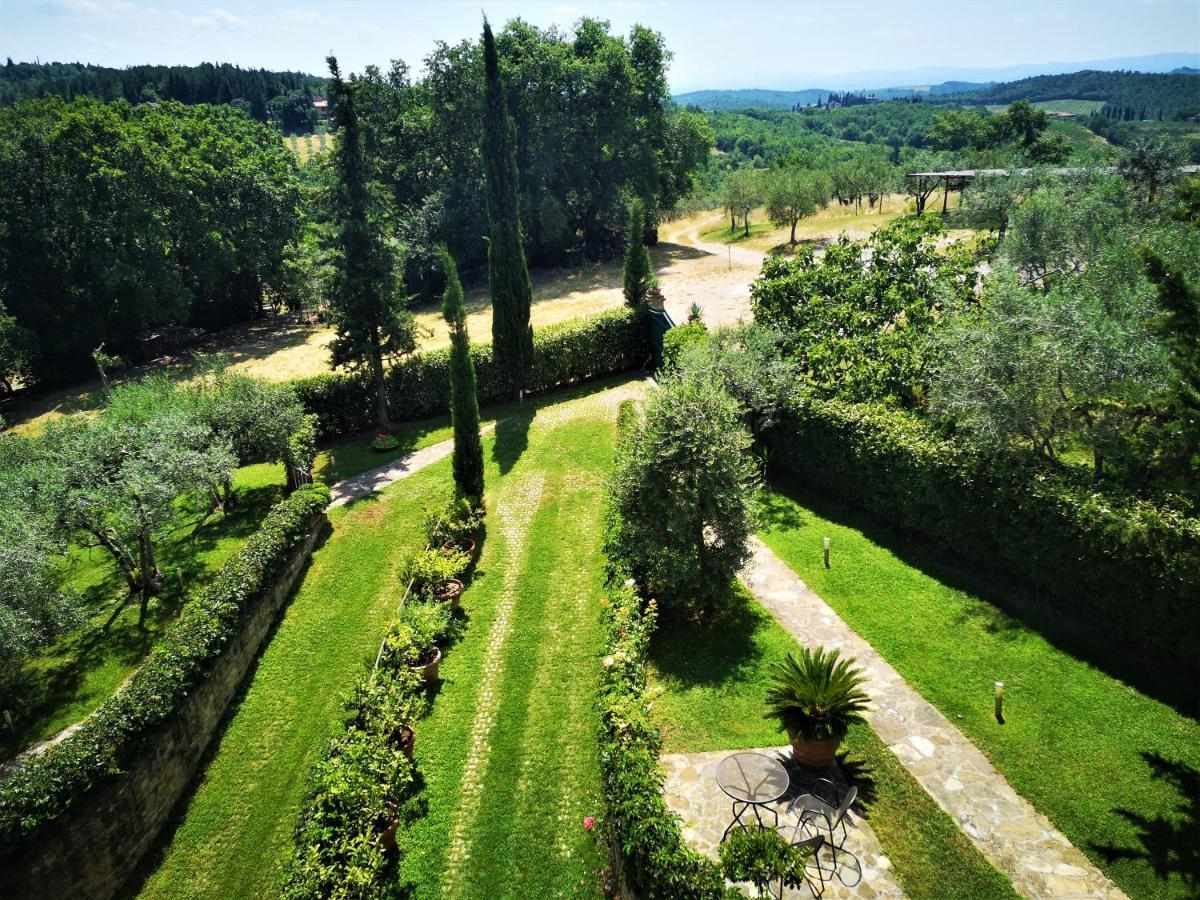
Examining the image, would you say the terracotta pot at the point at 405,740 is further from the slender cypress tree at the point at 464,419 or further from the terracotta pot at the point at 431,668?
the slender cypress tree at the point at 464,419

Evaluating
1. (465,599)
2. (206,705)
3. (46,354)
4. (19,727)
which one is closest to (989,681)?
(465,599)

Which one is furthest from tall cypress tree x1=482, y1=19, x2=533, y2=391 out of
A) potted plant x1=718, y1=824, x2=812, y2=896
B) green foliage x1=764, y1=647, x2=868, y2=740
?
potted plant x1=718, y1=824, x2=812, y2=896

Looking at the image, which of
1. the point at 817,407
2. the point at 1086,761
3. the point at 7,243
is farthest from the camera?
the point at 7,243

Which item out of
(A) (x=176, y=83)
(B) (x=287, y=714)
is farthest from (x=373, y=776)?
(A) (x=176, y=83)

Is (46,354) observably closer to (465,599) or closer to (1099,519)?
(465,599)

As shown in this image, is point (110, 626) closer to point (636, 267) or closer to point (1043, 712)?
Answer: point (1043, 712)

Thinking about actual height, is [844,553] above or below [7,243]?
below
